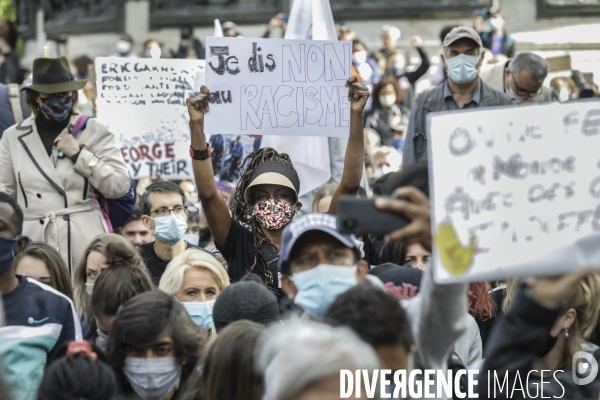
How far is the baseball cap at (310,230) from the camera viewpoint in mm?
4156

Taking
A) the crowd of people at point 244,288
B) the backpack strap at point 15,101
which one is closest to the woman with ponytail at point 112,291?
the crowd of people at point 244,288

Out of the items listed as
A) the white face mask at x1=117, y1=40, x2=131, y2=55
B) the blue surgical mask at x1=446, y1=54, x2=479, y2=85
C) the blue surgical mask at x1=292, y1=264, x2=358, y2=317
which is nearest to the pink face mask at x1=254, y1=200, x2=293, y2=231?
the blue surgical mask at x1=292, y1=264, x2=358, y2=317

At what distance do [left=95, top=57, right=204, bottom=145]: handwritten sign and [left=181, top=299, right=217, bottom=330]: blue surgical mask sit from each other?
147 inches

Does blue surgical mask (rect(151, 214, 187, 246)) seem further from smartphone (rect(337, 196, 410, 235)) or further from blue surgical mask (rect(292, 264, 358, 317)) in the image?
A: smartphone (rect(337, 196, 410, 235))

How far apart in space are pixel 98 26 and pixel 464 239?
2043 cm

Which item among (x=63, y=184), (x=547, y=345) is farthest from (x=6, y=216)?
(x=547, y=345)

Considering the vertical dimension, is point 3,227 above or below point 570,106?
below

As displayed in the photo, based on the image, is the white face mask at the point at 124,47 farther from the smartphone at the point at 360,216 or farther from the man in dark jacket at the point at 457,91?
the smartphone at the point at 360,216

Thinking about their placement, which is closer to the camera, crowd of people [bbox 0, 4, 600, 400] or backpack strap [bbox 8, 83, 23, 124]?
crowd of people [bbox 0, 4, 600, 400]

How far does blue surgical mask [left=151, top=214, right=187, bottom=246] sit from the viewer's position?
25.3ft

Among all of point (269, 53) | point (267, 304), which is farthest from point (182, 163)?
point (267, 304)

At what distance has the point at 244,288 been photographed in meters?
4.87

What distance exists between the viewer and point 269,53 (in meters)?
7.14

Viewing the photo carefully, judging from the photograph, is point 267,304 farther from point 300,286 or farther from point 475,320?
point 475,320
